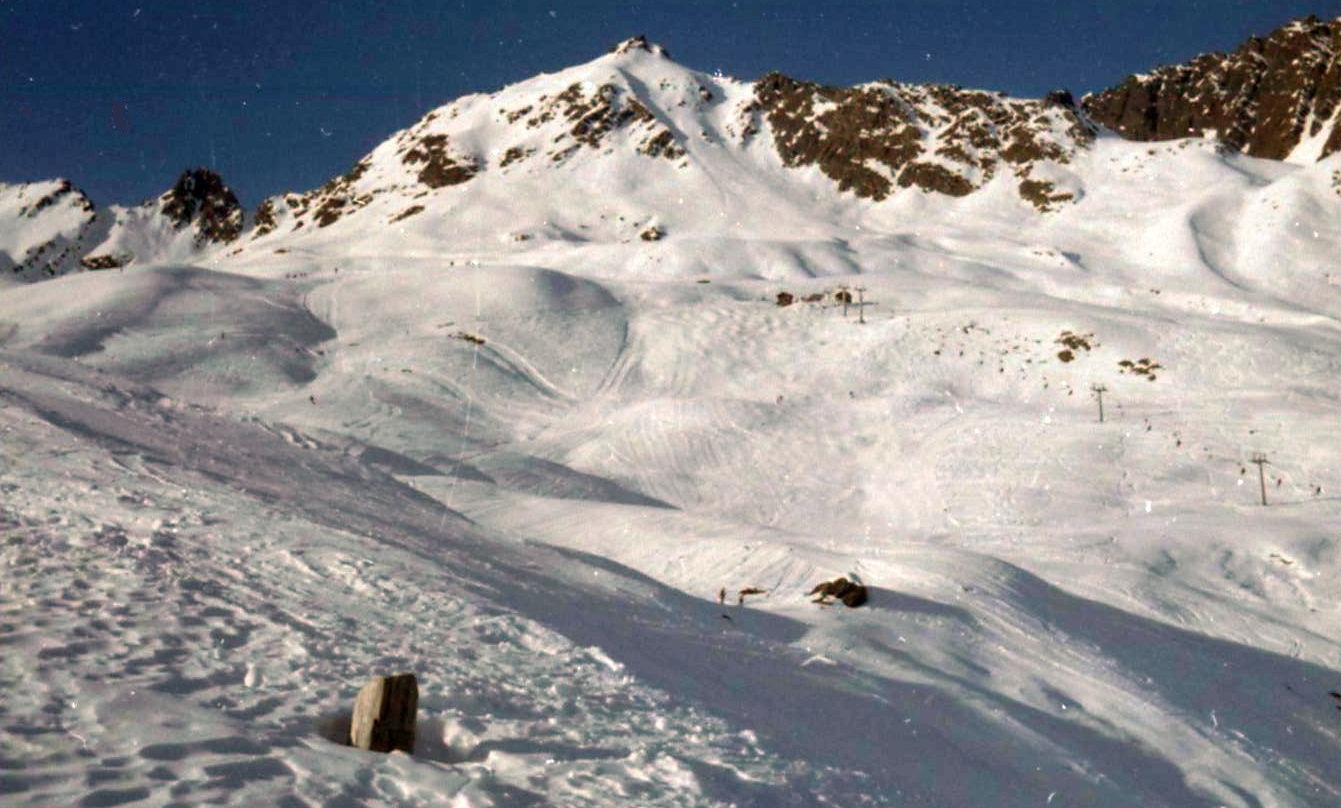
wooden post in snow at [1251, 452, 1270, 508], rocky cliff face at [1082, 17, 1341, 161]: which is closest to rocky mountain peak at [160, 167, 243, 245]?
Answer: rocky cliff face at [1082, 17, 1341, 161]

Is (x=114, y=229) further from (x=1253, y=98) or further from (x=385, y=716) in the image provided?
(x=385, y=716)

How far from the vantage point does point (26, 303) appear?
3161 centimetres

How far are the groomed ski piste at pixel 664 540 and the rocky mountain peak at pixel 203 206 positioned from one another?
104 m

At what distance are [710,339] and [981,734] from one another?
27.0 metres

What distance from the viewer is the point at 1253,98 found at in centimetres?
9819

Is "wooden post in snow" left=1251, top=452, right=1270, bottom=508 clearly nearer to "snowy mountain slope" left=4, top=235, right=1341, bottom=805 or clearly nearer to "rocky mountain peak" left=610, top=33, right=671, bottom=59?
"snowy mountain slope" left=4, top=235, right=1341, bottom=805

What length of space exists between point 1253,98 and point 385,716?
11857 centimetres

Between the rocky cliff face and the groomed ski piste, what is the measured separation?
5478 cm

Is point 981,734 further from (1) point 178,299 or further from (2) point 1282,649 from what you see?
(1) point 178,299

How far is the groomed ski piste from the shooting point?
583cm

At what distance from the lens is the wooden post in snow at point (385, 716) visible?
5422mm

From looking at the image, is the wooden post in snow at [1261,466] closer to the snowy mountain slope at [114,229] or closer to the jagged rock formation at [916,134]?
the jagged rock formation at [916,134]

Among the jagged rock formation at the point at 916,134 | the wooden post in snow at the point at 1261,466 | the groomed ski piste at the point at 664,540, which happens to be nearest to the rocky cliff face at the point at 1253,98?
the jagged rock formation at the point at 916,134

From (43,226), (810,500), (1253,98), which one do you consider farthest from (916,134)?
(43,226)
